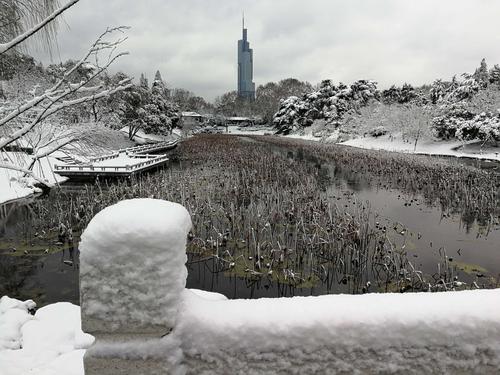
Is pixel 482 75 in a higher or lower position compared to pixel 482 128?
higher

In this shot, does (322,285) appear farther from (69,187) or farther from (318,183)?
(69,187)

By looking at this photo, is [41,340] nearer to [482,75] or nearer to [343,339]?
[343,339]

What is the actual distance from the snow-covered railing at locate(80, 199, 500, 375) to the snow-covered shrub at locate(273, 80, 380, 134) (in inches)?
2074

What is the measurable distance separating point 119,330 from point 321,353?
980 millimetres

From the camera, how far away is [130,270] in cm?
161

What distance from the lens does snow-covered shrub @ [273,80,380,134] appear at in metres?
52.9

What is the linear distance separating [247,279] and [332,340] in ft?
19.5

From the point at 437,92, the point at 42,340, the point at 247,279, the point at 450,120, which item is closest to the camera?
the point at 42,340

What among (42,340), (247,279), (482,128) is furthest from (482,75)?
(42,340)

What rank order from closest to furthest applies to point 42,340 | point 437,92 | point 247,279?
point 42,340 → point 247,279 → point 437,92

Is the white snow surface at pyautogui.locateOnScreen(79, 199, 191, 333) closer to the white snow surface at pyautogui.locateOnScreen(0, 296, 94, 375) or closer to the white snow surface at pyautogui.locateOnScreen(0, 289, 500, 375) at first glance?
the white snow surface at pyautogui.locateOnScreen(0, 289, 500, 375)

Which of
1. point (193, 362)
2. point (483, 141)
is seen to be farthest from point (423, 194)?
point (483, 141)

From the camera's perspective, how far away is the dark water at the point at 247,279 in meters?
7.14

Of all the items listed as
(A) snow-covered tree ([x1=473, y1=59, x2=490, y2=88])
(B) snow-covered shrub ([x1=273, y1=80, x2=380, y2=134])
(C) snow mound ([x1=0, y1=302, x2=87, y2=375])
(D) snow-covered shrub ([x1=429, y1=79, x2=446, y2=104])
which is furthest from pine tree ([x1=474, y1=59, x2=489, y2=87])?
(C) snow mound ([x1=0, y1=302, x2=87, y2=375])
